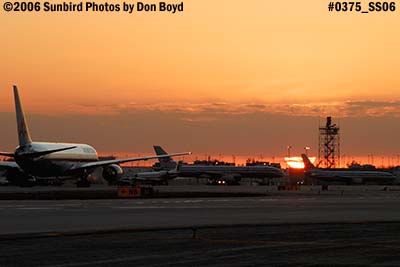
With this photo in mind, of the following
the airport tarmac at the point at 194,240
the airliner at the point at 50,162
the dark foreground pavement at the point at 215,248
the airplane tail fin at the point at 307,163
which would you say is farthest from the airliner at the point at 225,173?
the dark foreground pavement at the point at 215,248

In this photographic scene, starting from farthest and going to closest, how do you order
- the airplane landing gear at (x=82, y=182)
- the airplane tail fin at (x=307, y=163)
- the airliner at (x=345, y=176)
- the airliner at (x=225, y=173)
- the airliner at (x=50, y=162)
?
the airplane tail fin at (x=307, y=163), the airliner at (x=345, y=176), the airliner at (x=225, y=173), the airplane landing gear at (x=82, y=182), the airliner at (x=50, y=162)

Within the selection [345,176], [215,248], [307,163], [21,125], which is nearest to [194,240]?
[215,248]

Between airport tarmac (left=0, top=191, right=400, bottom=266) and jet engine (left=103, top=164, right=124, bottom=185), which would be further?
jet engine (left=103, top=164, right=124, bottom=185)

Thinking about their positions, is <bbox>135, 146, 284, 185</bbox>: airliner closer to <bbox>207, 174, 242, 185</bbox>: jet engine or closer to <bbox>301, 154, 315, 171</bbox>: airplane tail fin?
<bbox>207, 174, 242, 185</bbox>: jet engine

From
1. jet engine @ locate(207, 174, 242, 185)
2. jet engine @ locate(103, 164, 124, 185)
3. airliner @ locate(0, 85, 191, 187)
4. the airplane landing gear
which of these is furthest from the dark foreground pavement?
jet engine @ locate(207, 174, 242, 185)

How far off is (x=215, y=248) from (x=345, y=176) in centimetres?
15597

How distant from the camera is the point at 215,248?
23250 mm

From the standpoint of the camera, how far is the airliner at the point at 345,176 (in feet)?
570

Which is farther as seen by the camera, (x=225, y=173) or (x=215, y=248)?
(x=225, y=173)

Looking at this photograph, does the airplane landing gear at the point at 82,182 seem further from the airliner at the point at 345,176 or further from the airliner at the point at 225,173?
A: the airliner at the point at 345,176

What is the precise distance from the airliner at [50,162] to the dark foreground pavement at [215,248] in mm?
72320

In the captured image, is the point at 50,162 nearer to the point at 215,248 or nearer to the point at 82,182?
the point at 82,182

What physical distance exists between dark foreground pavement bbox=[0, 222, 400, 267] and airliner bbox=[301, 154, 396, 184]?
14419 centimetres

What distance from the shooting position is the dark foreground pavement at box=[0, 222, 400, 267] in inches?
787
